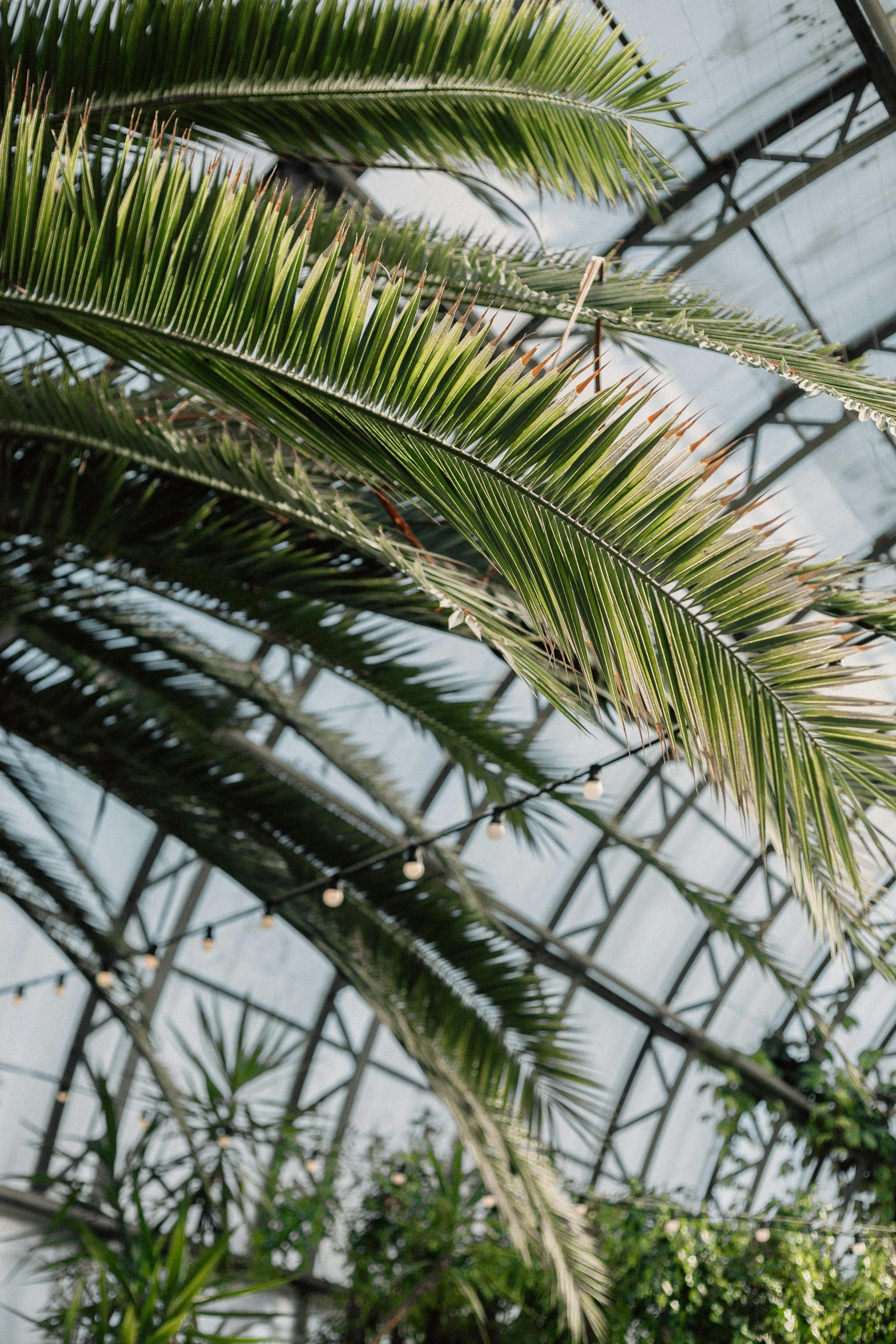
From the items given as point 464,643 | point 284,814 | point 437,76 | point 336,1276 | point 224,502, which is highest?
point 464,643

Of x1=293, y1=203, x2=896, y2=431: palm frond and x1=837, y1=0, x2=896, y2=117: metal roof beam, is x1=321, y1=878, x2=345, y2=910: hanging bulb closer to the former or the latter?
x1=293, y1=203, x2=896, y2=431: palm frond

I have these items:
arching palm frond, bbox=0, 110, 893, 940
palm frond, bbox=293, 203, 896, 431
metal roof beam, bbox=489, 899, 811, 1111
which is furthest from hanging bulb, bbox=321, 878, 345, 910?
metal roof beam, bbox=489, 899, 811, 1111

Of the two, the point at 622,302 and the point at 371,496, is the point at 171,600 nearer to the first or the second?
the point at 371,496

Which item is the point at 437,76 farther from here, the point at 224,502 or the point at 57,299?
the point at 224,502

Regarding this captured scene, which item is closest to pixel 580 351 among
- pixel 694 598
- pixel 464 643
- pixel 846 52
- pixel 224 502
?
pixel 694 598

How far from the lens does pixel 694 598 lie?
5.65 feet

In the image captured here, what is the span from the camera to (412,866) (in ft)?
14.7

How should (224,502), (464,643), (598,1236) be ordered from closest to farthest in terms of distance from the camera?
(224,502) → (598,1236) → (464,643)

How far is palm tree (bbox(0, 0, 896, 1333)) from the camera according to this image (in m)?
1.74

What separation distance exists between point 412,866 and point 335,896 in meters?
0.33

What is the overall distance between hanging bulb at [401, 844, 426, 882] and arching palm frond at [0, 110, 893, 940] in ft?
8.38

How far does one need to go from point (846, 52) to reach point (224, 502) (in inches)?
166

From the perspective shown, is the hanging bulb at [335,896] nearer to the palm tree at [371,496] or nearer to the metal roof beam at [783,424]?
the palm tree at [371,496]

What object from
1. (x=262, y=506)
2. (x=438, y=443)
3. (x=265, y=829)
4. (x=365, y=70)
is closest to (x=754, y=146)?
(x=365, y=70)
